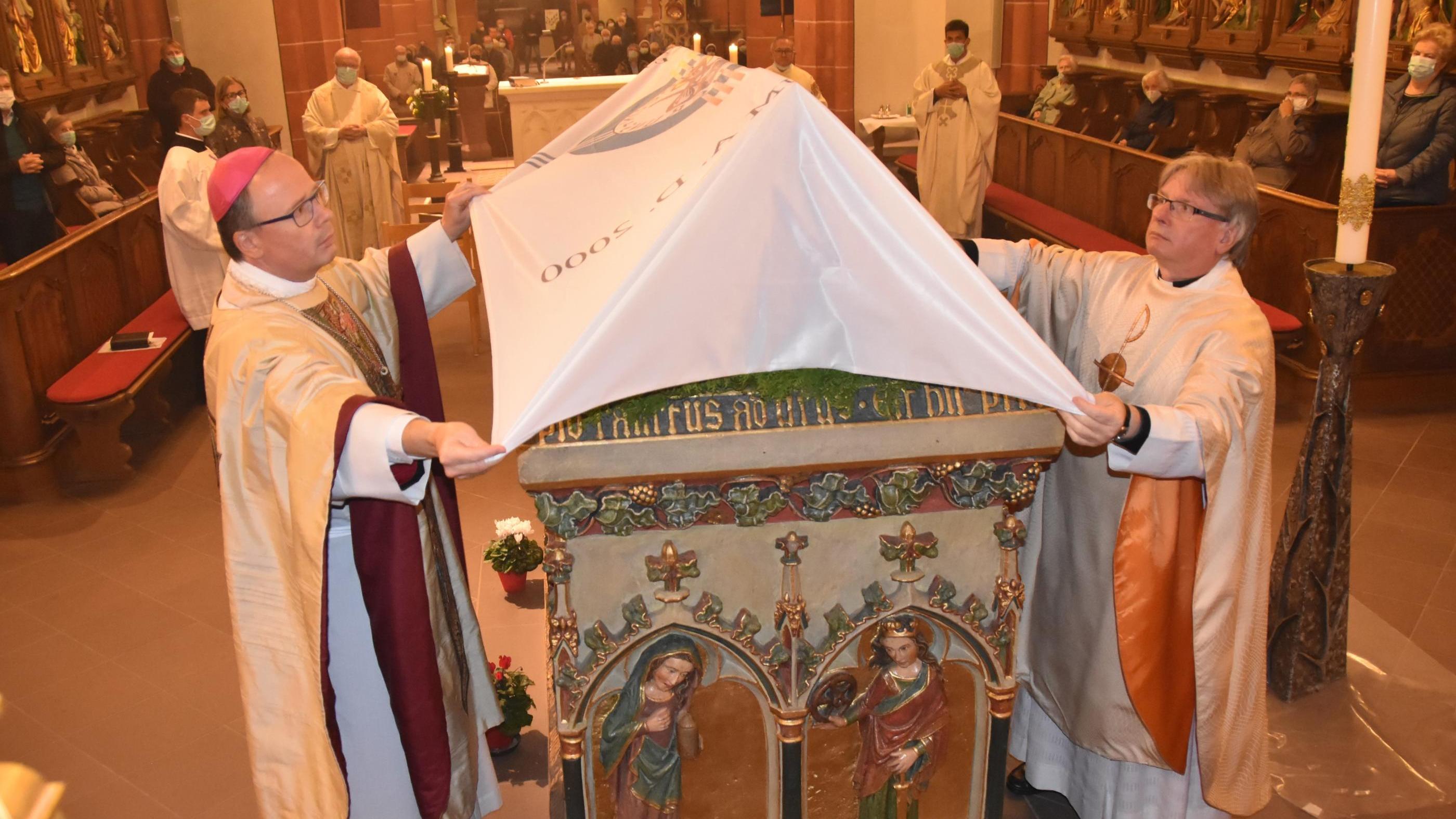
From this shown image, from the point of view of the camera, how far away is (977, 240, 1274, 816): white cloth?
260 cm

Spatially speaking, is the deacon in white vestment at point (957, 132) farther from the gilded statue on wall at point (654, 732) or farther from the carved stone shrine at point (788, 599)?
the gilded statue on wall at point (654, 732)

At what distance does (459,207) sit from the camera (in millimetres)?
3080

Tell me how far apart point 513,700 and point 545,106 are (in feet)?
30.5

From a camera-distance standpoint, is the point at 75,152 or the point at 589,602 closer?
the point at 589,602

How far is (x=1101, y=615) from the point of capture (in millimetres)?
2887

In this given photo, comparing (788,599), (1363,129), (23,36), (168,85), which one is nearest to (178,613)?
(788,599)

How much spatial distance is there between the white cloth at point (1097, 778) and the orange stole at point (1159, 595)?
16 centimetres

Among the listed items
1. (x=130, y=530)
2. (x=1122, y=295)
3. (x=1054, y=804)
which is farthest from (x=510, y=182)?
(x=130, y=530)

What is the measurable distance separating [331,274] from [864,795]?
5.83 feet

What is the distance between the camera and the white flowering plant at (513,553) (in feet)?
14.3

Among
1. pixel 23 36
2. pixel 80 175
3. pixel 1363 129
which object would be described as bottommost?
pixel 80 175

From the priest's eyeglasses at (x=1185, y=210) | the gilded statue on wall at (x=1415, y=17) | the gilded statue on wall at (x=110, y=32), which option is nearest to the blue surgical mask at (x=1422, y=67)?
the gilded statue on wall at (x=1415, y=17)

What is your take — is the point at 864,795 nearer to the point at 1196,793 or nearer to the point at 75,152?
the point at 1196,793

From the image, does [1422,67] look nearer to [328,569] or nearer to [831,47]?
[328,569]
